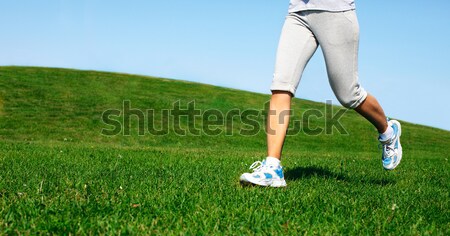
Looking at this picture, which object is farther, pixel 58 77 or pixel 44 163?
pixel 58 77

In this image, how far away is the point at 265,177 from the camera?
5.04 metres

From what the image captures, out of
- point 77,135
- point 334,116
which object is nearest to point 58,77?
point 77,135

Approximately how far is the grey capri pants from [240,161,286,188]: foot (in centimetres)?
88

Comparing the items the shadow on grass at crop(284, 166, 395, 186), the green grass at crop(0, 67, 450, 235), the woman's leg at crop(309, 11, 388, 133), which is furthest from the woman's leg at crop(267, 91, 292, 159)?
the shadow on grass at crop(284, 166, 395, 186)

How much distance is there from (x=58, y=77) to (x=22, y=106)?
25.9 ft

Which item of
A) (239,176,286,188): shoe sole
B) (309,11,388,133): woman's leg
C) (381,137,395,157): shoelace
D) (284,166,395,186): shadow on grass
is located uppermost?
(309,11,388,133): woman's leg

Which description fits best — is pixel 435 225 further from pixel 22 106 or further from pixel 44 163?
pixel 22 106

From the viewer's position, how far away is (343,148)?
2497 cm

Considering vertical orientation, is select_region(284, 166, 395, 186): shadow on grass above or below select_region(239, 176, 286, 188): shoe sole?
below
